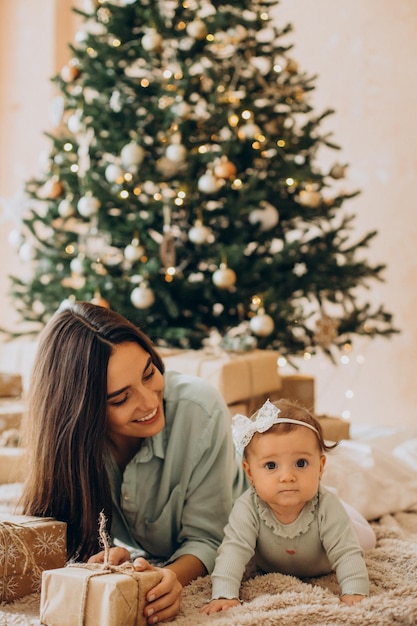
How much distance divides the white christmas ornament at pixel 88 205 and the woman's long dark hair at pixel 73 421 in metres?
1.56

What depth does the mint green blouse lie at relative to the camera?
1.72 meters

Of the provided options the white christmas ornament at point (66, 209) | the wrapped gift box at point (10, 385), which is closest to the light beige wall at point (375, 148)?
the white christmas ornament at point (66, 209)

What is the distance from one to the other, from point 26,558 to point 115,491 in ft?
0.90

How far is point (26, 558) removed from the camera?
1527mm

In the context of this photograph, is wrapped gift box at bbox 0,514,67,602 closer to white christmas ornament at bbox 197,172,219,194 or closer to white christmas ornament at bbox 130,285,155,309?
white christmas ornament at bbox 130,285,155,309

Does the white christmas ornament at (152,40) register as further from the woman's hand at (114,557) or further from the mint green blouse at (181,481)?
the woman's hand at (114,557)

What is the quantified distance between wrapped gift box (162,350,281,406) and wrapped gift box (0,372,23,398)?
0.61m

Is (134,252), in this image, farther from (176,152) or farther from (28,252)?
(28,252)

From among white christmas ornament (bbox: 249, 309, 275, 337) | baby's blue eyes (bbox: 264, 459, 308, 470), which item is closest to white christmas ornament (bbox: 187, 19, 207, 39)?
white christmas ornament (bbox: 249, 309, 275, 337)

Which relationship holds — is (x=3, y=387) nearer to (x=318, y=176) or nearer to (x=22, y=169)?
(x=318, y=176)

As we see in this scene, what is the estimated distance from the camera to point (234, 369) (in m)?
2.81

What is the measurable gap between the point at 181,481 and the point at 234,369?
1.09 metres

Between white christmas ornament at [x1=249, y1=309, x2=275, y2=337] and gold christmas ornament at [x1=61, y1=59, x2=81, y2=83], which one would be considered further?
gold christmas ornament at [x1=61, y1=59, x2=81, y2=83]

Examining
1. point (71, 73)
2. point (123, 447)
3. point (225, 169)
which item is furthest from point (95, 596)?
point (71, 73)
